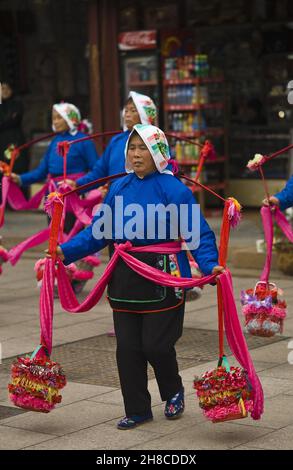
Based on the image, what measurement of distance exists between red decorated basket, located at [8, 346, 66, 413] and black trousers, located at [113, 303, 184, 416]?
40 centimetres

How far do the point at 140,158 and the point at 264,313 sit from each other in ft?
5.92

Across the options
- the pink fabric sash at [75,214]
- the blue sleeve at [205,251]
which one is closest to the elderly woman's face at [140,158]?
the blue sleeve at [205,251]

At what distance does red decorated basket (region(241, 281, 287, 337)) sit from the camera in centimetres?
827

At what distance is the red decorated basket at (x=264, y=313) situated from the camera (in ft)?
27.1

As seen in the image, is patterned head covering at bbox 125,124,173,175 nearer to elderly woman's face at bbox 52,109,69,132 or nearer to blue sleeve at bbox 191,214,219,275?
blue sleeve at bbox 191,214,219,275

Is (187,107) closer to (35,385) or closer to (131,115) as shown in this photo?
(131,115)

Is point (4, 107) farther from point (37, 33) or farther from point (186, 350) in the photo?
point (186, 350)

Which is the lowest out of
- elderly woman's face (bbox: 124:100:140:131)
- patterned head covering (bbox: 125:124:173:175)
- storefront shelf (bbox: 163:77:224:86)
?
storefront shelf (bbox: 163:77:224:86)

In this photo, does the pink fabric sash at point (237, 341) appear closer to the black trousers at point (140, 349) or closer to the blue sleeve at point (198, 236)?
the blue sleeve at point (198, 236)

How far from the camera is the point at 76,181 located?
10547 millimetres

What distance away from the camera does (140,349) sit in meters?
6.99

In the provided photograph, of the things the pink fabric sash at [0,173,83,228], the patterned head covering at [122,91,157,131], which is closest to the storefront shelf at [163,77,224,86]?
the pink fabric sash at [0,173,83,228]

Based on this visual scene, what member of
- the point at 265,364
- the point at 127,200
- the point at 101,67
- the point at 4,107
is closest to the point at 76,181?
the point at 265,364
